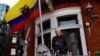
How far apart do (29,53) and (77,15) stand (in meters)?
3.48

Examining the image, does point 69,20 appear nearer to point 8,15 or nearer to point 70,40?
point 70,40

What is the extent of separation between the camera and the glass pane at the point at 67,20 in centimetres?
1241

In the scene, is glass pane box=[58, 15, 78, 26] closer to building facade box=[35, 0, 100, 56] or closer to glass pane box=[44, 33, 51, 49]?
building facade box=[35, 0, 100, 56]

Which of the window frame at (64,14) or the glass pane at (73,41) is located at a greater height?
the window frame at (64,14)

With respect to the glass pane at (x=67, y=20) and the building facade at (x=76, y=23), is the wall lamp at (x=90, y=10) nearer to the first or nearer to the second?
the building facade at (x=76, y=23)

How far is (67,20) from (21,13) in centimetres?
242

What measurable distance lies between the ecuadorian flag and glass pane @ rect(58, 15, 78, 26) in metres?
1.74

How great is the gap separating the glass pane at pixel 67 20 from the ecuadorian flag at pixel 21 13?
5.72 feet

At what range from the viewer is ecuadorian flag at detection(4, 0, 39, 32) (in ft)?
37.2

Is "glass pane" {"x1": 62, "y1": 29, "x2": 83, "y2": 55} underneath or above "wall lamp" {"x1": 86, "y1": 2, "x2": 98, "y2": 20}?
underneath

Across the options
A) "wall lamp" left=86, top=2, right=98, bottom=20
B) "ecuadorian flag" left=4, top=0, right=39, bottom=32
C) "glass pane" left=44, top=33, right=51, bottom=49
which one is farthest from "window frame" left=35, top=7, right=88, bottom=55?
"ecuadorian flag" left=4, top=0, right=39, bottom=32

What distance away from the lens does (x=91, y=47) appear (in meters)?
11.1

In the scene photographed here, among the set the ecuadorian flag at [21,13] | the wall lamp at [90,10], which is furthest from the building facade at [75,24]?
the ecuadorian flag at [21,13]

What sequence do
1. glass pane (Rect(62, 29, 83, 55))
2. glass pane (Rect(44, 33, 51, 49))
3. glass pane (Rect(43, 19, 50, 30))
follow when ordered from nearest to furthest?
glass pane (Rect(62, 29, 83, 55)), glass pane (Rect(44, 33, 51, 49)), glass pane (Rect(43, 19, 50, 30))
